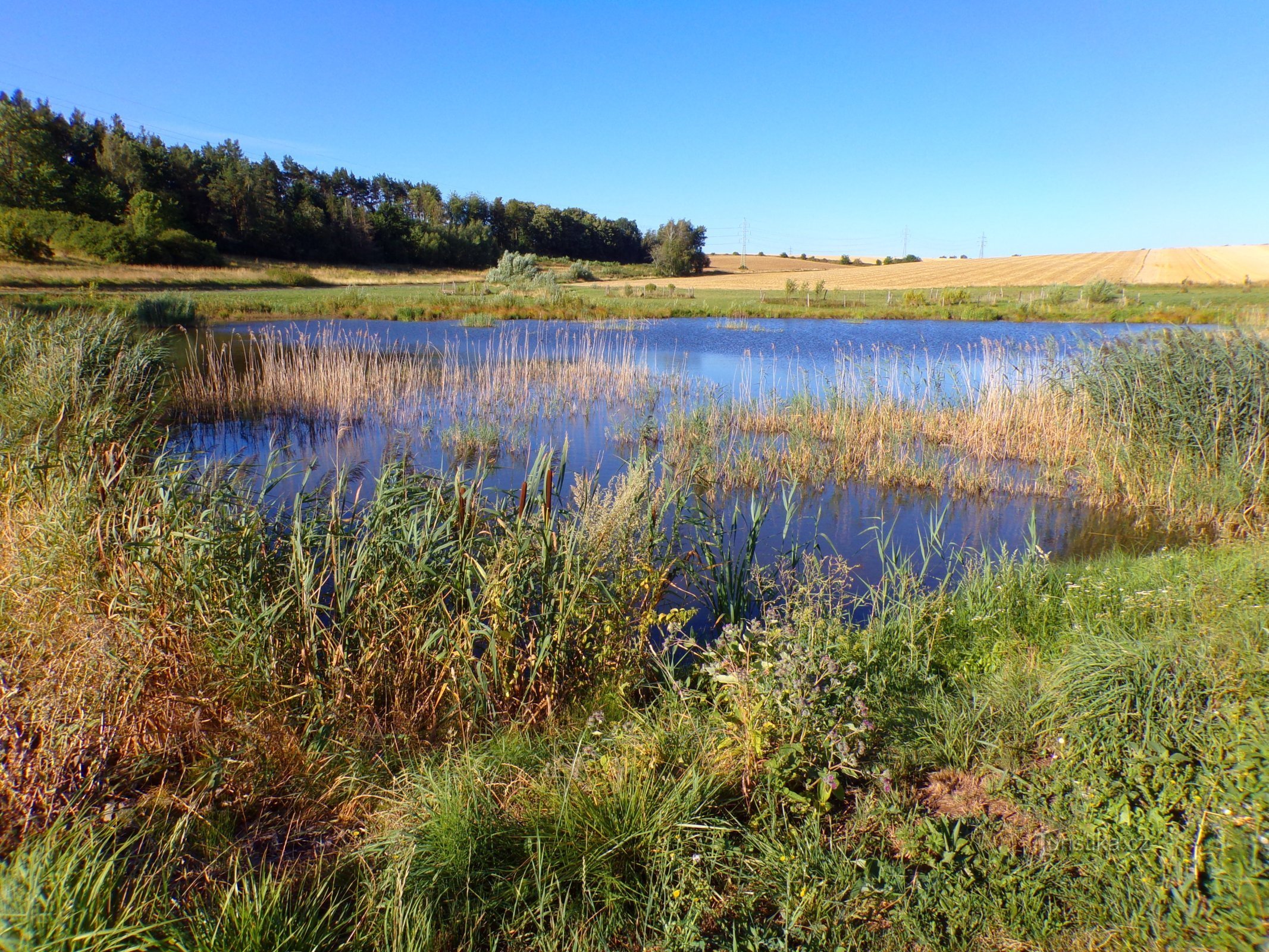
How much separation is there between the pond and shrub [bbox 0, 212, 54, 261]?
18185 millimetres

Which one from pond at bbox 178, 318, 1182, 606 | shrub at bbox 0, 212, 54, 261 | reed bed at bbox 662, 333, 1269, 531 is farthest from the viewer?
shrub at bbox 0, 212, 54, 261

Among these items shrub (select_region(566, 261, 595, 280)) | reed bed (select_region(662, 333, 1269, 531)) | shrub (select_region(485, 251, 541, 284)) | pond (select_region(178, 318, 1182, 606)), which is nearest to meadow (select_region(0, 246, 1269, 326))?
shrub (select_region(566, 261, 595, 280))

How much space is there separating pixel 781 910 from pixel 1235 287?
50.1m

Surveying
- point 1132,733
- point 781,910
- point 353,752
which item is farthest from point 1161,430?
point 353,752

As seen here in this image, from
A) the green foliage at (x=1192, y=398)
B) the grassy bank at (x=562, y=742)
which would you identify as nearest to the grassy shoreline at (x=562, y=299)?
the green foliage at (x=1192, y=398)

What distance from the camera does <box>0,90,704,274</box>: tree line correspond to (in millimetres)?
36938

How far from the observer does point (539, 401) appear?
1280cm

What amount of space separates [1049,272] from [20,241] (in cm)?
5878

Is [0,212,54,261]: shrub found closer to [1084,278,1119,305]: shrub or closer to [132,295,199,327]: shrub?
[132,295,199,327]: shrub

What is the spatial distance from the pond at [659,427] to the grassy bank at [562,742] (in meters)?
0.96

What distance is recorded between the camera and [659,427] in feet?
35.6

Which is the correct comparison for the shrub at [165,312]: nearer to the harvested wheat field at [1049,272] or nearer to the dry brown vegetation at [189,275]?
the dry brown vegetation at [189,275]

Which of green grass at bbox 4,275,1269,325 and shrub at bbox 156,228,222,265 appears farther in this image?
shrub at bbox 156,228,222,265

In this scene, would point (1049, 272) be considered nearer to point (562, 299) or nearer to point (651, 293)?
point (651, 293)
